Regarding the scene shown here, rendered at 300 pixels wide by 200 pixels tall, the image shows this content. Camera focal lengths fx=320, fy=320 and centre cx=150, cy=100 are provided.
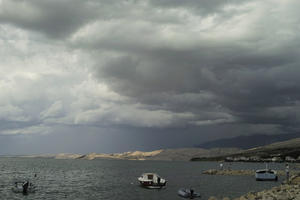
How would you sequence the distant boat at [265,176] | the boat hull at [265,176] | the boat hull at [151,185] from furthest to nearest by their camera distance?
the distant boat at [265,176]
the boat hull at [265,176]
the boat hull at [151,185]

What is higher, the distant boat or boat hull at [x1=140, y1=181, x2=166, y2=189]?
boat hull at [x1=140, y1=181, x2=166, y2=189]

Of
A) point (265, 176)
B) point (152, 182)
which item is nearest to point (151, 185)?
point (152, 182)

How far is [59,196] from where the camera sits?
8006 cm

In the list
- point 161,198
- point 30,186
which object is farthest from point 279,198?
point 30,186

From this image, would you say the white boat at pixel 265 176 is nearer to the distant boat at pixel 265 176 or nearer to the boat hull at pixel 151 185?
the distant boat at pixel 265 176

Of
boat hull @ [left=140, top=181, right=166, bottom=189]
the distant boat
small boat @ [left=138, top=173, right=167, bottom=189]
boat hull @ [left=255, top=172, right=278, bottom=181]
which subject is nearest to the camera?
boat hull @ [left=140, top=181, right=166, bottom=189]

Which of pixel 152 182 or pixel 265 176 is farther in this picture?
pixel 265 176

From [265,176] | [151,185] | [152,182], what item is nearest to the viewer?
[151,185]

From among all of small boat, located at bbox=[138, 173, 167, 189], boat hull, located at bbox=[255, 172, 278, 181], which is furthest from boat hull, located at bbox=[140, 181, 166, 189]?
boat hull, located at bbox=[255, 172, 278, 181]

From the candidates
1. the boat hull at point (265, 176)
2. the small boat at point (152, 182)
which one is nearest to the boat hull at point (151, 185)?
the small boat at point (152, 182)

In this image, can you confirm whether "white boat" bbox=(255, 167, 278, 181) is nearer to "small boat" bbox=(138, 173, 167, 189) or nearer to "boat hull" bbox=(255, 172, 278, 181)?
"boat hull" bbox=(255, 172, 278, 181)

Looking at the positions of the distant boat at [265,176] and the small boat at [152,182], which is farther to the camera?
the distant boat at [265,176]

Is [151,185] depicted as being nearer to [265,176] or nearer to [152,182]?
[152,182]

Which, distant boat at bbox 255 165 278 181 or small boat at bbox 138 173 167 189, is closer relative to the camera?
small boat at bbox 138 173 167 189
